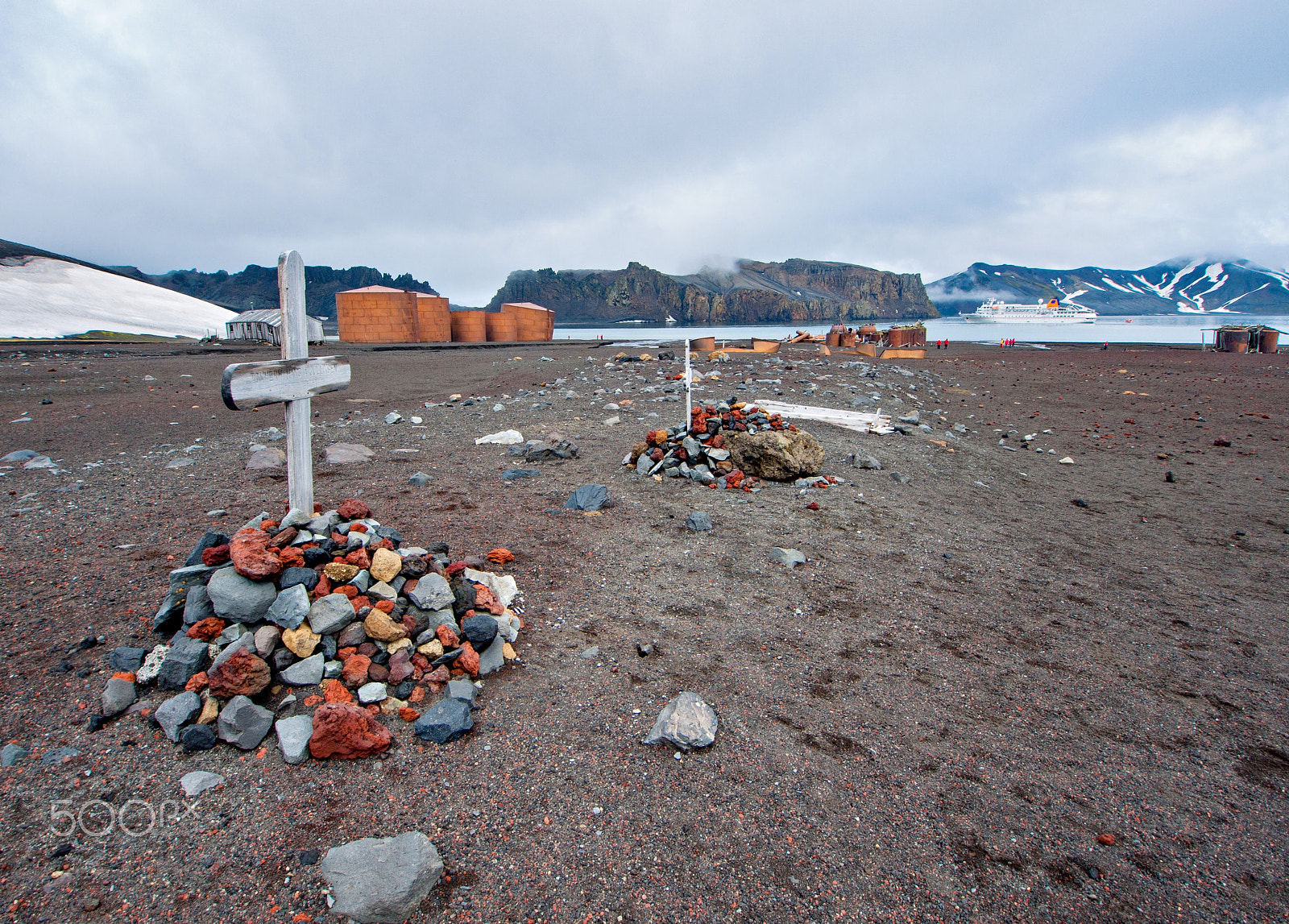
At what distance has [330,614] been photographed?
2.73m

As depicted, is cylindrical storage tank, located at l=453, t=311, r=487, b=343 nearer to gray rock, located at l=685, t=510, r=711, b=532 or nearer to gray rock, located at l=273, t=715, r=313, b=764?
gray rock, located at l=685, t=510, r=711, b=532

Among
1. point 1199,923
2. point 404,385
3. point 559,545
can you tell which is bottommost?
point 1199,923

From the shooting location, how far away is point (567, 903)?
1.77 metres

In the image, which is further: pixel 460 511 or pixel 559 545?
pixel 460 511

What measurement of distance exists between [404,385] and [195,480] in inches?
403

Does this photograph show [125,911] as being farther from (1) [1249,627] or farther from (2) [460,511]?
(1) [1249,627]

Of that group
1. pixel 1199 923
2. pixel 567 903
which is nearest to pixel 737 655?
pixel 567 903

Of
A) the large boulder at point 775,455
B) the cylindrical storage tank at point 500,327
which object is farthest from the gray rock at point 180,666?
the cylindrical storage tank at point 500,327

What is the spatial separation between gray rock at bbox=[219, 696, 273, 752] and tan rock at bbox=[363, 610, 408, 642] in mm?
496

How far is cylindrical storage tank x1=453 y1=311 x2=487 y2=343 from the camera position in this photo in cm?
4172

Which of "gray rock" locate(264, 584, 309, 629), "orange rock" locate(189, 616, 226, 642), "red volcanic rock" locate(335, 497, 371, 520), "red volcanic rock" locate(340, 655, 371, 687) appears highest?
"red volcanic rock" locate(335, 497, 371, 520)

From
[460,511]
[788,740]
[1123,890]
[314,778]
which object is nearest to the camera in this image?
[1123,890]

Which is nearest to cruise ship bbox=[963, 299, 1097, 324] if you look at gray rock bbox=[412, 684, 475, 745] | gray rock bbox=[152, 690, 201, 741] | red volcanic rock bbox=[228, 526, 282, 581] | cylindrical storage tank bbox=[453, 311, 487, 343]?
cylindrical storage tank bbox=[453, 311, 487, 343]

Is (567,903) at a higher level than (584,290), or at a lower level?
lower
